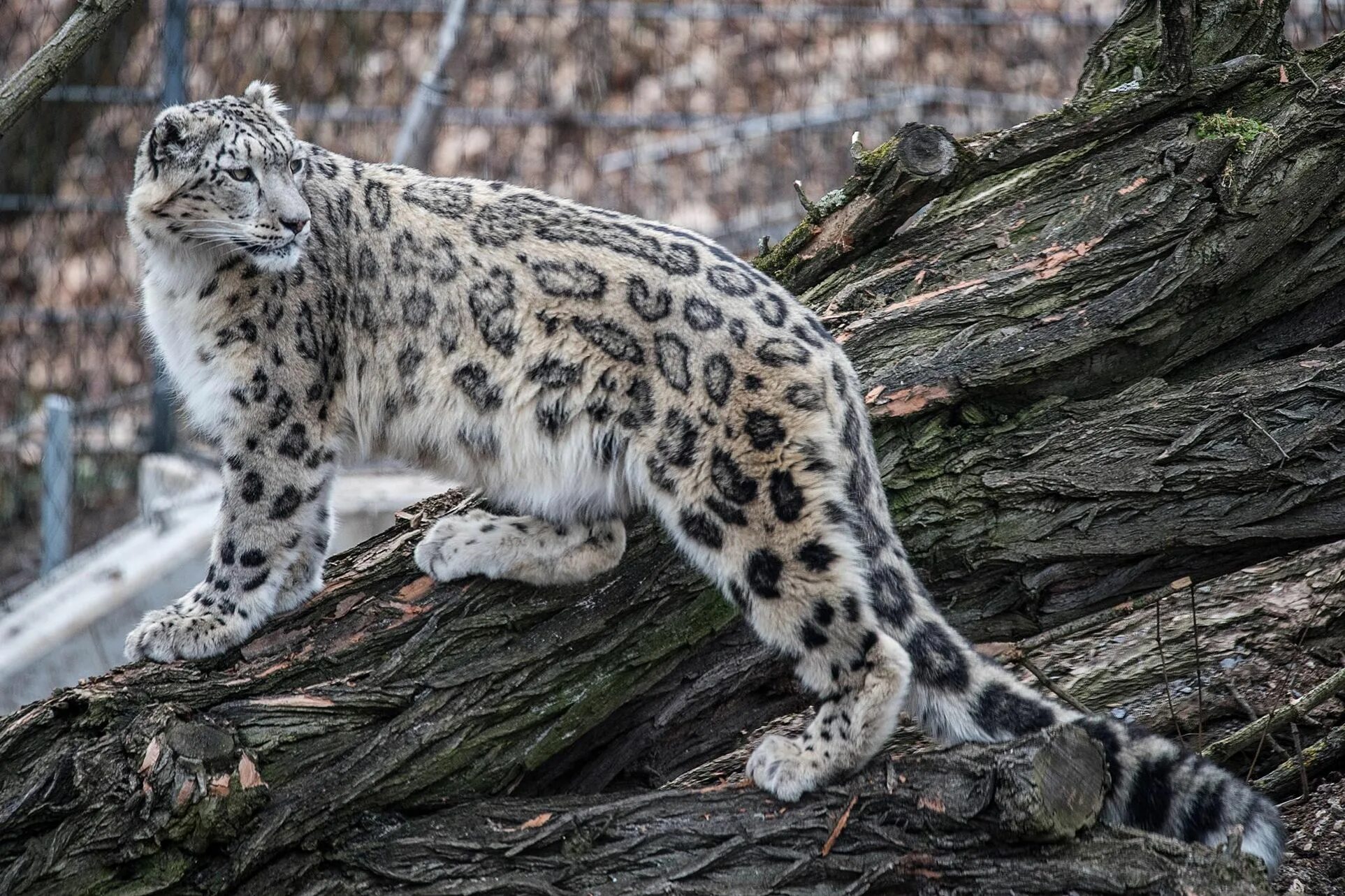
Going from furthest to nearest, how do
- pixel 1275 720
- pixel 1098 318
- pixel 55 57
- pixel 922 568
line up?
pixel 1098 318 → pixel 922 568 → pixel 1275 720 → pixel 55 57

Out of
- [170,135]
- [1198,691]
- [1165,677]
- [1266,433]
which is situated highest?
[170,135]

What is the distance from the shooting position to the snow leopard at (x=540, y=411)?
3.94m

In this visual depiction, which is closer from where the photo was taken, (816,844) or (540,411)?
(816,844)

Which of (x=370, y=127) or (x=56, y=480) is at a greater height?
(x=370, y=127)

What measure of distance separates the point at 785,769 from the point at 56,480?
549 centimetres

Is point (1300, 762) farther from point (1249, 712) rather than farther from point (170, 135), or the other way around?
point (170, 135)

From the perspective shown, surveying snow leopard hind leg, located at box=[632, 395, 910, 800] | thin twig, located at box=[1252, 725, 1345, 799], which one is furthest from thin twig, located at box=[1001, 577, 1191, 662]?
snow leopard hind leg, located at box=[632, 395, 910, 800]

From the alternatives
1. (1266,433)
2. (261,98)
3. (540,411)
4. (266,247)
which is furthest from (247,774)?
(1266,433)

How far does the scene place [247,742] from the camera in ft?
12.7

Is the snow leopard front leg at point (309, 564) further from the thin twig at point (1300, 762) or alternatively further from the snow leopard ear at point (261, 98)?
the thin twig at point (1300, 762)

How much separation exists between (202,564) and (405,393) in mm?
4012

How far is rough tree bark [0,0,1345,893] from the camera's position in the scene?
3699 millimetres

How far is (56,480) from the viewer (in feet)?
26.1

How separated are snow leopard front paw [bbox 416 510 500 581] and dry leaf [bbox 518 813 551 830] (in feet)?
2.66
